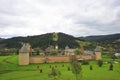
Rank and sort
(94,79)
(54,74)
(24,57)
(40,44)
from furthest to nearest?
(40,44) → (24,57) → (54,74) → (94,79)

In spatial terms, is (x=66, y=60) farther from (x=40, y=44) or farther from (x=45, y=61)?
(x=40, y=44)

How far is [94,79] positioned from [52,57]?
1757 inches

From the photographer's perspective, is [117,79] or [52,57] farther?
[52,57]

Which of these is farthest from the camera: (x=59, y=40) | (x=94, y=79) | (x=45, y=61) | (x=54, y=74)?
(x=59, y=40)

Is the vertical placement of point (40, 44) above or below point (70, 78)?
above

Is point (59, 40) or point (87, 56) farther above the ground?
point (59, 40)

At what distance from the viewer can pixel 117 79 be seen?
37594 mm

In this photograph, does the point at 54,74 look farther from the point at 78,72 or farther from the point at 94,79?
the point at 94,79

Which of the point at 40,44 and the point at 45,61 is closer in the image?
the point at 45,61

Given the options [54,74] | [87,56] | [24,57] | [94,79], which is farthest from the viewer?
[87,56]

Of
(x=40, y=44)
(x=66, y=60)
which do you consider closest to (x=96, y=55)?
(x=66, y=60)

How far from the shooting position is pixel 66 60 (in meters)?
82.4

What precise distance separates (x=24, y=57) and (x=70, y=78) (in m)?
37.4

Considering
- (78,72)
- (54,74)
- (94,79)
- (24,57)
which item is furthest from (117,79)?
(24,57)
